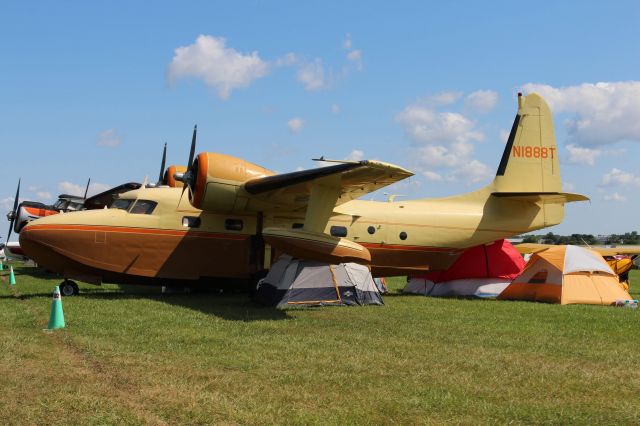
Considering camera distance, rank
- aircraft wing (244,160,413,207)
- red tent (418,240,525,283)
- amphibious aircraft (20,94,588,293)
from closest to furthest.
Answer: aircraft wing (244,160,413,207) → amphibious aircraft (20,94,588,293) → red tent (418,240,525,283)

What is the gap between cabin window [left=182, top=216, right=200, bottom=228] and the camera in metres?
16.5

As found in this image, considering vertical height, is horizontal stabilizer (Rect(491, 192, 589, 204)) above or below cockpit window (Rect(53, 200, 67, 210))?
above

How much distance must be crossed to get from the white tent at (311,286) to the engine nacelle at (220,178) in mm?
2178

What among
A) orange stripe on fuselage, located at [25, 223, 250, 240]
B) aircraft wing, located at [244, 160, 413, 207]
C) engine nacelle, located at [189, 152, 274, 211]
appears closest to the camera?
aircraft wing, located at [244, 160, 413, 207]

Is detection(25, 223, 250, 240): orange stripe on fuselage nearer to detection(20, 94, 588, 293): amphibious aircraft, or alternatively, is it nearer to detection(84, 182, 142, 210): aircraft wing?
detection(20, 94, 588, 293): amphibious aircraft

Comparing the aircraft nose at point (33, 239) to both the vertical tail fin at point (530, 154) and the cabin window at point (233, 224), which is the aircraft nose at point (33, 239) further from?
the vertical tail fin at point (530, 154)

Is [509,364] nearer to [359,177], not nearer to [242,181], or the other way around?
[359,177]

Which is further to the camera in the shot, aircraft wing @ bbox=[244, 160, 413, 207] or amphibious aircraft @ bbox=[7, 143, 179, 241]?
amphibious aircraft @ bbox=[7, 143, 179, 241]

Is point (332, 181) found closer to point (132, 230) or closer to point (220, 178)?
point (220, 178)

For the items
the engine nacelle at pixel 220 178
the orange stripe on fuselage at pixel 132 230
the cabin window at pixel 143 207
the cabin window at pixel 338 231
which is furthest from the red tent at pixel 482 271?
the cabin window at pixel 143 207

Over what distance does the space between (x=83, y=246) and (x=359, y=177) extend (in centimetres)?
775

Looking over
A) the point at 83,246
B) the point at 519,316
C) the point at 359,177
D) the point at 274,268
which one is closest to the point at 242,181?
the point at 274,268

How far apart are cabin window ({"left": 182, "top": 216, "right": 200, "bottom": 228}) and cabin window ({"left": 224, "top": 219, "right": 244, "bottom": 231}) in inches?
31.1

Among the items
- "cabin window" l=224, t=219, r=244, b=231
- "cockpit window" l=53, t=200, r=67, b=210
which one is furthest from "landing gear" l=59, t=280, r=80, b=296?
"cockpit window" l=53, t=200, r=67, b=210
